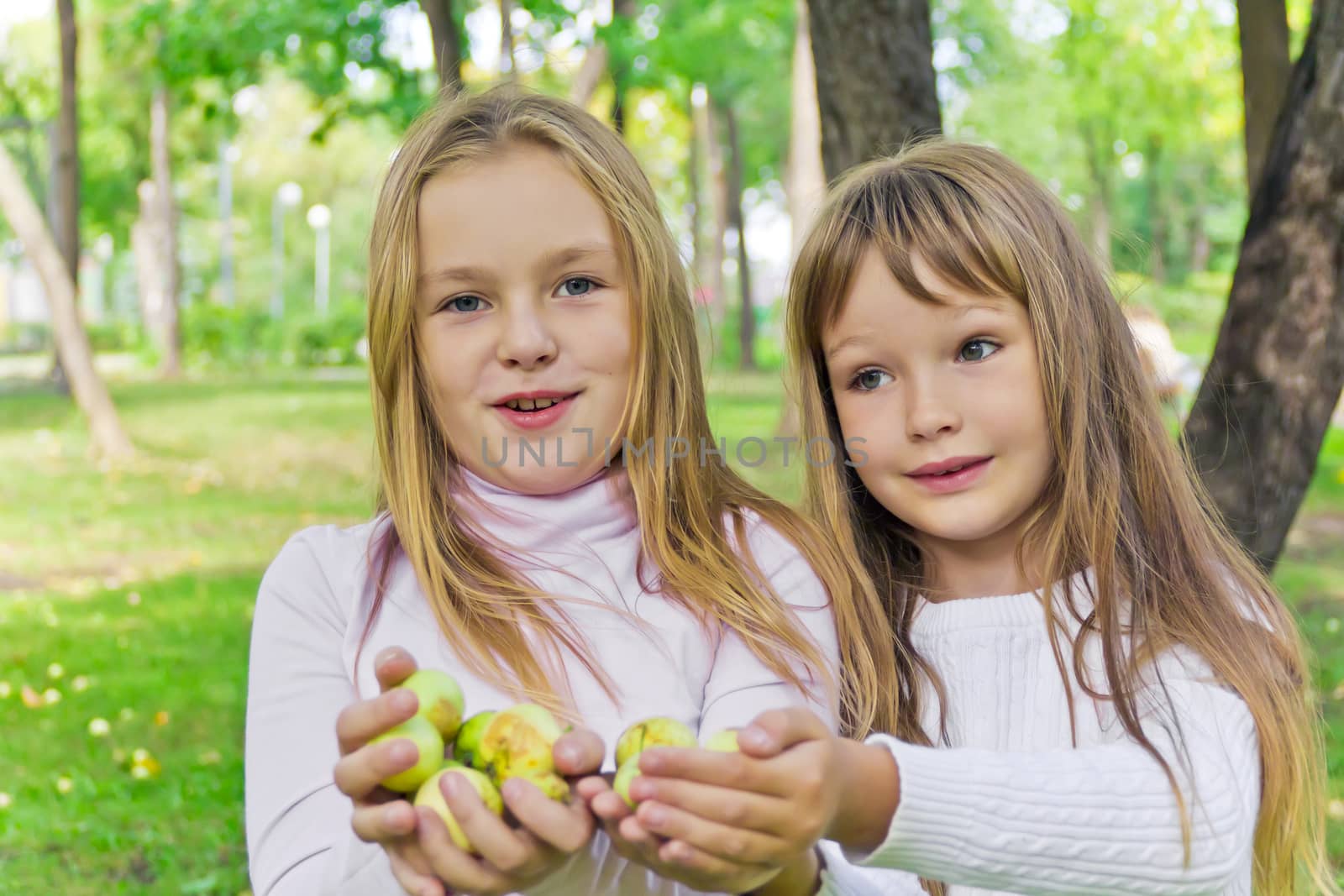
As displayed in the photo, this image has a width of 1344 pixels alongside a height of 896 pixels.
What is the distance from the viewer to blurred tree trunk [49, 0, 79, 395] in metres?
13.2

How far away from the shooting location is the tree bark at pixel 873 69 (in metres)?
3.35

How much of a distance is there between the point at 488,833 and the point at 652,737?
216 millimetres

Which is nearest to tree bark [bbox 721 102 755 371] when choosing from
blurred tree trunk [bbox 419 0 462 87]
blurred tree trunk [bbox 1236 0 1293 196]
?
blurred tree trunk [bbox 419 0 462 87]

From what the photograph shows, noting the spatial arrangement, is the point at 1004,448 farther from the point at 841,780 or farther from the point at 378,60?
the point at 378,60

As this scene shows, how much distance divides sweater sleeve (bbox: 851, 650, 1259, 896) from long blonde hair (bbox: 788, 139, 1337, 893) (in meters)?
0.12

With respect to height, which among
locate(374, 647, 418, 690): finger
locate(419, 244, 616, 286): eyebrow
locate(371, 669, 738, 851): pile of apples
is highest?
locate(419, 244, 616, 286): eyebrow

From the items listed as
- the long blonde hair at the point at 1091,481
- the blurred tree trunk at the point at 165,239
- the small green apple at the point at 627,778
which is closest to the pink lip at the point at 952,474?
the long blonde hair at the point at 1091,481

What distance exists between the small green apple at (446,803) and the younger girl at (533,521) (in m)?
0.38

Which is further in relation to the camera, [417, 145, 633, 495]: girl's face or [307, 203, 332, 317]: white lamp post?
[307, 203, 332, 317]: white lamp post

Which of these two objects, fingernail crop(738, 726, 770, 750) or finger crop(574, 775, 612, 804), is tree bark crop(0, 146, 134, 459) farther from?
fingernail crop(738, 726, 770, 750)

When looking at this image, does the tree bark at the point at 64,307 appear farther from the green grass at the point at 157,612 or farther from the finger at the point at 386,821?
the finger at the point at 386,821

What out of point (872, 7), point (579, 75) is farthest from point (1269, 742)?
point (579, 75)

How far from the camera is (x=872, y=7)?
3330 mm

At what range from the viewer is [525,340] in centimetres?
191
